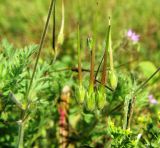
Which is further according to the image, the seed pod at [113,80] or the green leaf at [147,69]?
the green leaf at [147,69]

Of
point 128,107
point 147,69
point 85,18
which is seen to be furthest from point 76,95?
point 85,18

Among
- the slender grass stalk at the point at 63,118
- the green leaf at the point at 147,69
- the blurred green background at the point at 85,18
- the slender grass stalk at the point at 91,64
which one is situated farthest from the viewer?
the blurred green background at the point at 85,18

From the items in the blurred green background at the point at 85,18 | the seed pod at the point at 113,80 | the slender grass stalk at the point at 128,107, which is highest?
the blurred green background at the point at 85,18

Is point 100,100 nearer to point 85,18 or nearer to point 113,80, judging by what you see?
point 113,80

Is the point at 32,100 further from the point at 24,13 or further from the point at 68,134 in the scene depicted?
the point at 24,13

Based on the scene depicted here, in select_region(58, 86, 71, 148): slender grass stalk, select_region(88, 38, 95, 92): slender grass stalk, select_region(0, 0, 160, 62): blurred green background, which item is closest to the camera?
select_region(88, 38, 95, 92): slender grass stalk

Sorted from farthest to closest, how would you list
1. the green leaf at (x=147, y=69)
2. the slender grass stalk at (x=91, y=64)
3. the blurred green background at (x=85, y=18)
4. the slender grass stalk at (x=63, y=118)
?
1. the blurred green background at (x=85, y=18)
2. the green leaf at (x=147, y=69)
3. the slender grass stalk at (x=63, y=118)
4. the slender grass stalk at (x=91, y=64)

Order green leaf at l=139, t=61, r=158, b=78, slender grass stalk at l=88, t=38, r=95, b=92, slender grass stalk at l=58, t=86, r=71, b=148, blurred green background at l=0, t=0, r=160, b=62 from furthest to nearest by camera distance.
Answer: blurred green background at l=0, t=0, r=160, b=62
green leaf at l=139, t=61, r=158, b=78
slender grass stalk at l=58, t=86, r=71, b=148
slender grass stalk at l=88, t=38, r=95, b=92

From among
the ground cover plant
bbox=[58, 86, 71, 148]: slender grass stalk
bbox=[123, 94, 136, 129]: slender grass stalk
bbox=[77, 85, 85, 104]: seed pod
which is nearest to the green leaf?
the ground cover plant

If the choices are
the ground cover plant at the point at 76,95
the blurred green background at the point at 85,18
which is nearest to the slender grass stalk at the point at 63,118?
the ground cover plant at the point at 76,95

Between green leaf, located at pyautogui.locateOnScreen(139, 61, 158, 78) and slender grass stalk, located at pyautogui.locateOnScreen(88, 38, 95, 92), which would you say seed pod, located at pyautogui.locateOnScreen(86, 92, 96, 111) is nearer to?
slender grass stalk, located at pyautogui.locateOnScreen(88, 38, 95, 92)

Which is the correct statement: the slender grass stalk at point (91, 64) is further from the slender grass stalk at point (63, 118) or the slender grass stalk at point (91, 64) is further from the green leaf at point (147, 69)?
the green leaf at point (147, 69)
